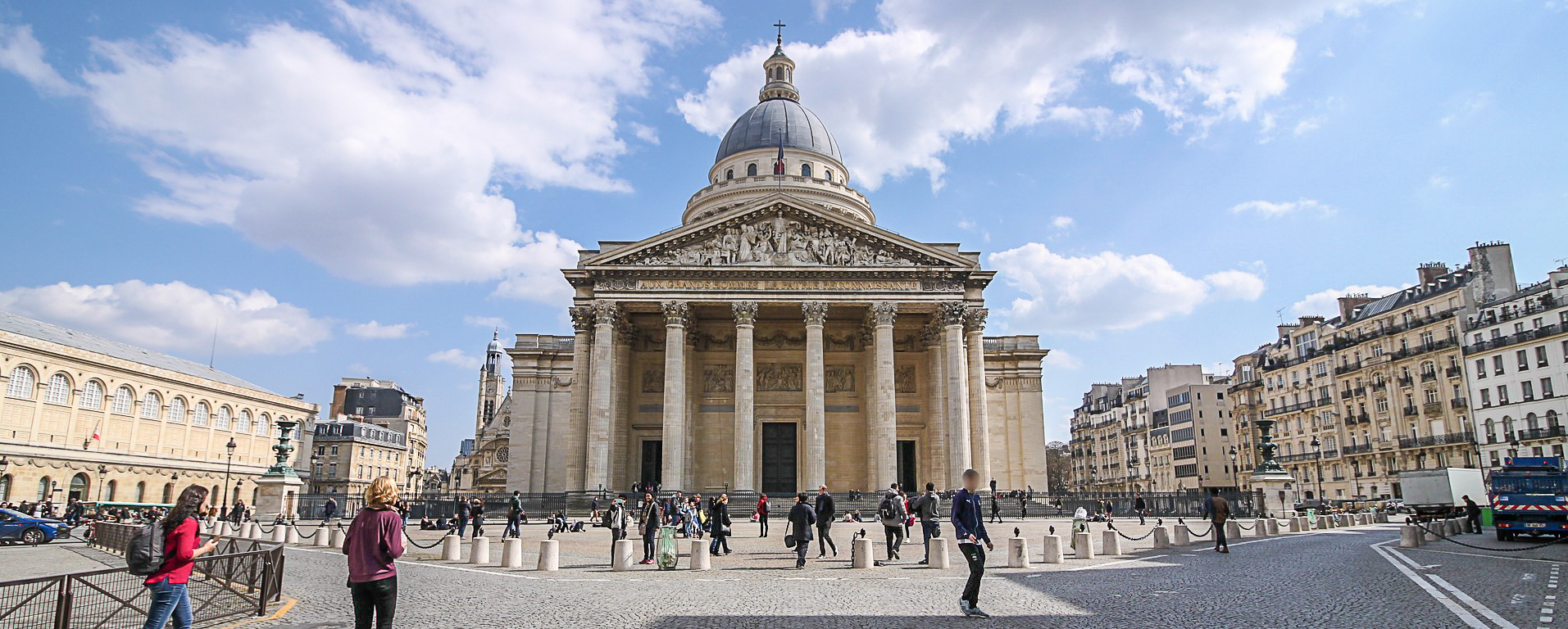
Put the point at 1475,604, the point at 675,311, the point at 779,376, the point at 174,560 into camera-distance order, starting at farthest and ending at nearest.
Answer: the point at 779,376, the point at 675,311, the point at 1475,604, the point at 174,560

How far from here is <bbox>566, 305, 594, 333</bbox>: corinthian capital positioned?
40156 millimetres

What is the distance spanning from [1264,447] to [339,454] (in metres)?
76.1

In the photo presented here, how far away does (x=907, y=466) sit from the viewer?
144 feet

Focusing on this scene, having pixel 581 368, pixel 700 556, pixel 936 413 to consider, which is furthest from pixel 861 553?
pixel 581 368

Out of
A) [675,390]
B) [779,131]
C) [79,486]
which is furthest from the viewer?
[779,131]

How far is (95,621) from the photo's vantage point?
29.4ft

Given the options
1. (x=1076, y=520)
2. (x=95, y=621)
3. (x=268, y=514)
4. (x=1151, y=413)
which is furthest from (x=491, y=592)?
(x=1151, y=413)

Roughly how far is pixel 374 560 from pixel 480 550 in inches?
450

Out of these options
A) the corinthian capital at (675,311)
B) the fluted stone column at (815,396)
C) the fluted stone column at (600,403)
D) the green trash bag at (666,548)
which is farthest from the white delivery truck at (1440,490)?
the fluted stone column at (600,403)

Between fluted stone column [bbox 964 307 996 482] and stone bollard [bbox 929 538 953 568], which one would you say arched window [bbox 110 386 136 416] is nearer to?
fluted stone column [bbox 964 307 996 482]

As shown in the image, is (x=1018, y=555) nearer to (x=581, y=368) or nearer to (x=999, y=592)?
(x=999, y=592)

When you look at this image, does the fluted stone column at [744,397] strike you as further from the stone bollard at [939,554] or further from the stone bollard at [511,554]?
the stone bollard at [939,554]

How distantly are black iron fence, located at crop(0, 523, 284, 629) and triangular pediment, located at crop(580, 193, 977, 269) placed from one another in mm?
27668

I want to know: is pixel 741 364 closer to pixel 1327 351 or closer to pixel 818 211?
pixel 818 211
